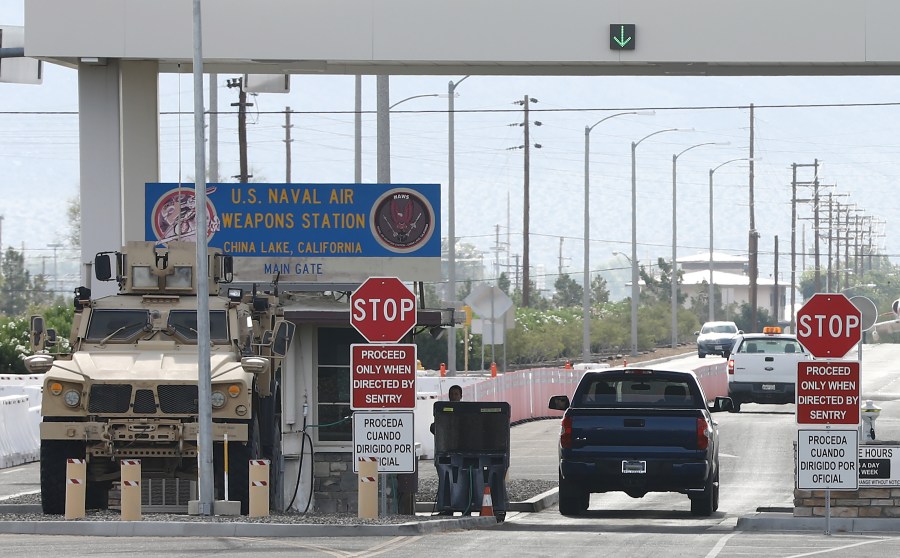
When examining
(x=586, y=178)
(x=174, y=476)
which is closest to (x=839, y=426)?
(x=174, y=476)

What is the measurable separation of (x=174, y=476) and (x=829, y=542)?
7.42m

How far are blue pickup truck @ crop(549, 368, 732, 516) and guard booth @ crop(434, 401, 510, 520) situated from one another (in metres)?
0.82

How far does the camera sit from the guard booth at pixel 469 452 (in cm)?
2123

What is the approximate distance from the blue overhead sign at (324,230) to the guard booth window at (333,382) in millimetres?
828

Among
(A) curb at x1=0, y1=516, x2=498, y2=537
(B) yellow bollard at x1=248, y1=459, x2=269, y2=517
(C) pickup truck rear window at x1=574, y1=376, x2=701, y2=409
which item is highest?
(C) pickup truck rear window at x1=574, y1=376, x2=701, y2=409

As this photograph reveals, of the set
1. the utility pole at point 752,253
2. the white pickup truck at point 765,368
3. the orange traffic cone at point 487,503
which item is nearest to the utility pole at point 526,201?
the utility pole at point 752,253

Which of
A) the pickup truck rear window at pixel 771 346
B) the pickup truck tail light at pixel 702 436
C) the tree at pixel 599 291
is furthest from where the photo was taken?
the tree at pixel 599 291

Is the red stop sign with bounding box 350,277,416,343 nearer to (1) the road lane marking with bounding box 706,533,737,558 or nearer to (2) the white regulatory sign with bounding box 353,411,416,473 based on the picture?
(2) the white regulatory sign with bounding box 353,411,416,473

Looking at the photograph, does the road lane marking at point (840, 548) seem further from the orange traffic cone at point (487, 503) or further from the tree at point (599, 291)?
the tree at point (599, 291)

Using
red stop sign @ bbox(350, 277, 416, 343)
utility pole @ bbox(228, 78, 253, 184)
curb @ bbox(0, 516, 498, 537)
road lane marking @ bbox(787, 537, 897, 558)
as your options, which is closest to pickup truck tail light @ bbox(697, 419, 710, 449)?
road lane marking @ bbox(787, 537, 897, 558)

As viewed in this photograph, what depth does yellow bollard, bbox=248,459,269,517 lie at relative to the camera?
1923 cm

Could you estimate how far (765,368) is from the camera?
40.7 meters

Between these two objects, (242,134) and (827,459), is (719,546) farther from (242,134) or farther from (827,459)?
(242,134)

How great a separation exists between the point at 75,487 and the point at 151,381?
1.67m
